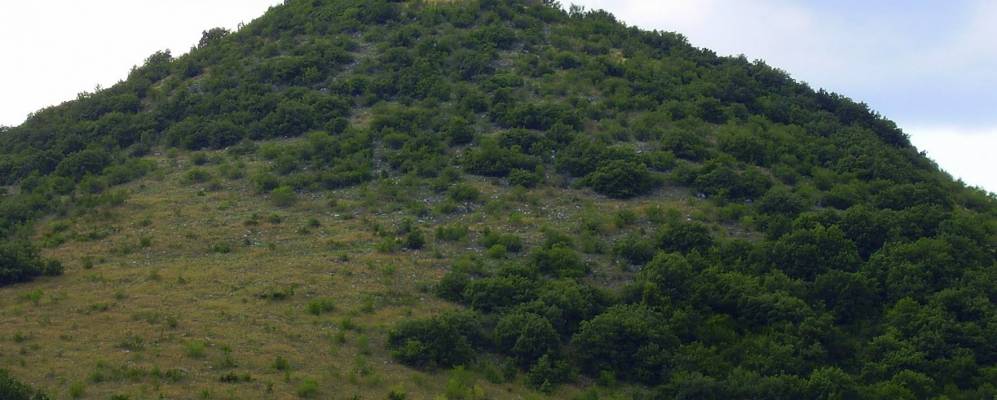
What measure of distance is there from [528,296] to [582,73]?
22.1 m

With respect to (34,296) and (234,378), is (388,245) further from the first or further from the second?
(234,378)

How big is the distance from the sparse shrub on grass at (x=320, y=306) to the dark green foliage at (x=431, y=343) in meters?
2.35

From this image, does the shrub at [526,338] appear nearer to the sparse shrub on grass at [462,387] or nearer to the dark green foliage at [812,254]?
the sparse shrub on grass at [462,387]

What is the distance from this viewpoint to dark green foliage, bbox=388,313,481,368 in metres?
36.6

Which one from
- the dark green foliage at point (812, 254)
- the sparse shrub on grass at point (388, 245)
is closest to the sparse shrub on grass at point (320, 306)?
the sparse shrub on grass at point (388, 245)

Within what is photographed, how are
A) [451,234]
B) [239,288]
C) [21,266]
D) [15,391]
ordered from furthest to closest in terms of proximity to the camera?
1. [451,234]
2. [21,266]
3. [239,288]
4. [15,391]

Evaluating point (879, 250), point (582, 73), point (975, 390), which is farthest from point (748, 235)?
point (582, 73)

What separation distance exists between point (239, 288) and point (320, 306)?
2727 mm

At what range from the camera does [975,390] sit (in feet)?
125

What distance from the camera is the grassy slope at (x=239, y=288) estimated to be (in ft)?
111

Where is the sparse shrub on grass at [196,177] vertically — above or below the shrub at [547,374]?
above

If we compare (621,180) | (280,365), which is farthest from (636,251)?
(280,365)

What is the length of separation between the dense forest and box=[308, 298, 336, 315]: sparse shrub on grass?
8.16ft

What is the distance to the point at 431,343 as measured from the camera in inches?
1447
